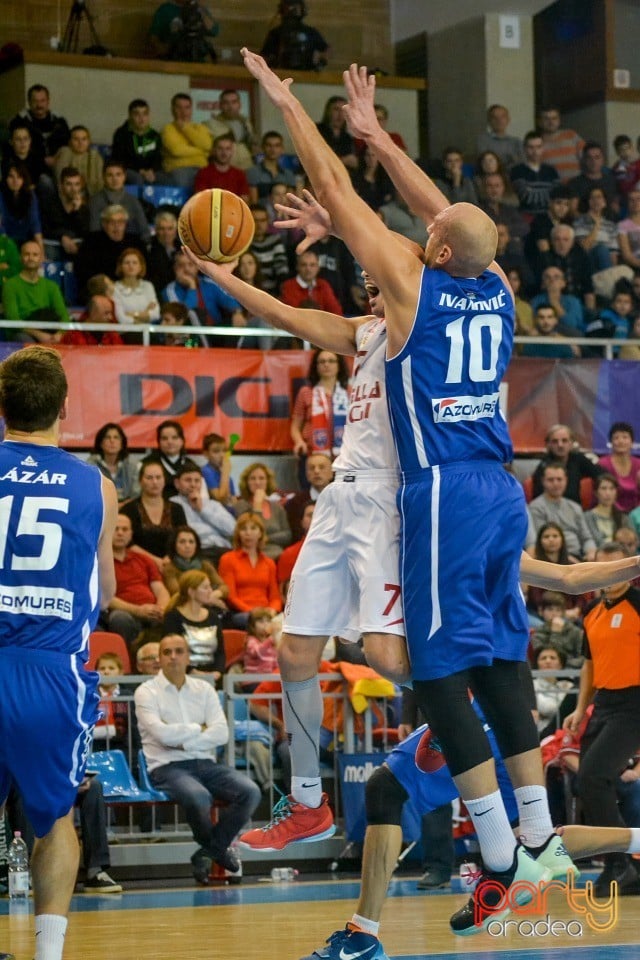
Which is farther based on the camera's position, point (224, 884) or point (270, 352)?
point (270, 352)

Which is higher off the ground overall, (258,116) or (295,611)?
(258,116)

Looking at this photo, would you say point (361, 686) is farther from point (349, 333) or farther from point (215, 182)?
point (215, 182)

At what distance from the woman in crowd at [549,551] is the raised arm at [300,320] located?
8.17m

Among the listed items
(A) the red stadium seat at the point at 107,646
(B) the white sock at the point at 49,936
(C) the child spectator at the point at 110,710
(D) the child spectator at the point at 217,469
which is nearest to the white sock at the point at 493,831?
(B) the white sock at the point at 49,936

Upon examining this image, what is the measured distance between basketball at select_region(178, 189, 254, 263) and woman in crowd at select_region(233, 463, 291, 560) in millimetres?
7737

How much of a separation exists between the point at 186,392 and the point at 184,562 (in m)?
2.40

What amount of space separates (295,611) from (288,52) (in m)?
15.6

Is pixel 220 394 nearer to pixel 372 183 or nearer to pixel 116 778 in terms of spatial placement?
pixel 372 183

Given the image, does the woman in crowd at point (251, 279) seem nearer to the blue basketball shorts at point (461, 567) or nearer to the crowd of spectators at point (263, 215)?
the crowd of spectators at point (263, 215)

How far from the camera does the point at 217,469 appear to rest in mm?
14961

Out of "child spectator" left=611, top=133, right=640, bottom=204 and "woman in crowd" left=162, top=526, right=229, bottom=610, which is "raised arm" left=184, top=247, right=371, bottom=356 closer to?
"woman in crowd" left=162, top=526, right=229, bottom=610

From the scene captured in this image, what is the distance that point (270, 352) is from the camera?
15.4 meters

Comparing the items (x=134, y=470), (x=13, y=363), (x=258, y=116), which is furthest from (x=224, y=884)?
(x=258, y=116)

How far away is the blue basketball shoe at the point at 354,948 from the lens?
6.00m
